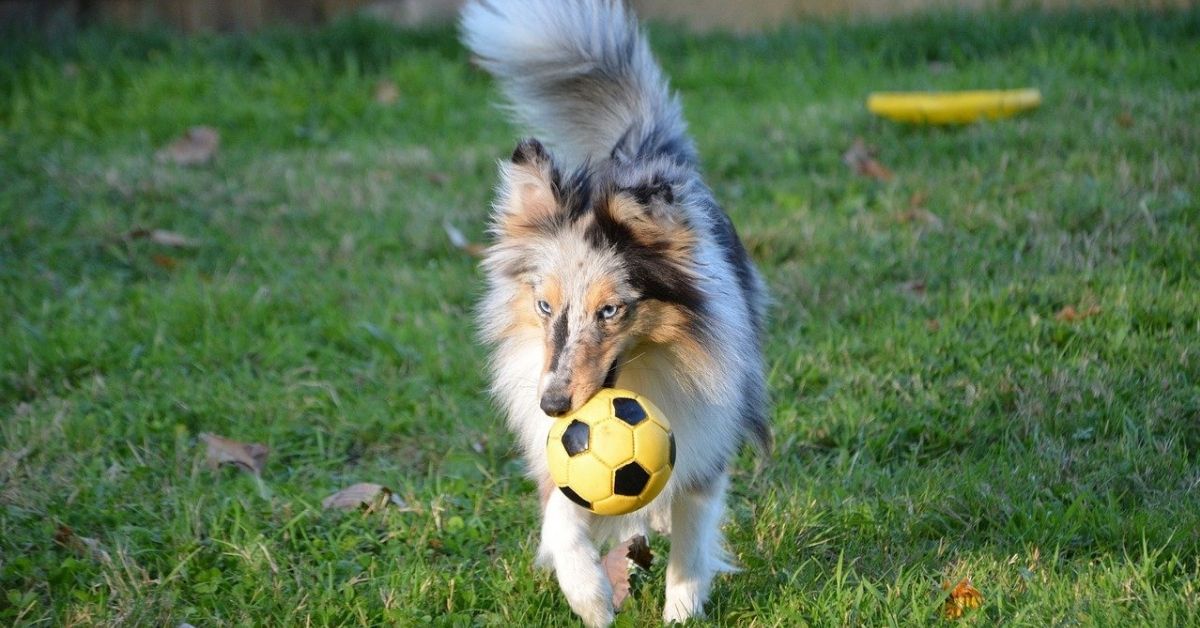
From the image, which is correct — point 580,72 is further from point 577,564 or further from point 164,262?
point 164,262

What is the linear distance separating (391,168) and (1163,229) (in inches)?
Answer: 172

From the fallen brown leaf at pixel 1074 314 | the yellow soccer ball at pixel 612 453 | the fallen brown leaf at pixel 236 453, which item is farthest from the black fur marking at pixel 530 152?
the fallen brown leaf at pixel 1074 314

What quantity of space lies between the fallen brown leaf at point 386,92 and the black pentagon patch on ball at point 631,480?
6408 millimetres

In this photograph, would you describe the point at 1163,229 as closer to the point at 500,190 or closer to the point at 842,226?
the point at 842,226

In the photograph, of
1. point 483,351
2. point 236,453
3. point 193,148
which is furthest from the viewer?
point 193,148

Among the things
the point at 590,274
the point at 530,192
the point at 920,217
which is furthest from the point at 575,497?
the point at 920,217

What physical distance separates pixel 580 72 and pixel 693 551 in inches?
77.8

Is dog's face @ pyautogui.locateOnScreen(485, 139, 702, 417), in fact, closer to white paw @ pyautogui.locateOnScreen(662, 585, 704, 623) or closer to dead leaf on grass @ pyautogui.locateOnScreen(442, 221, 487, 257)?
white paw @ pyautogui.locateOnScreen(662, 585, 704, 623)

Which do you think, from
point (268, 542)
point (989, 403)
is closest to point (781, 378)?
point (989, 403)

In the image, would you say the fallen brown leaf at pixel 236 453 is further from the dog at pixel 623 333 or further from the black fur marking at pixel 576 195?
the black fur marking at pixel 576 195

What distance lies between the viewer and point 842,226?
20.1 feet

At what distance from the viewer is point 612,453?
9.75ft

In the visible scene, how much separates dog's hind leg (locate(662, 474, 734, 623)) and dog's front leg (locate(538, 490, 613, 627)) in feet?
0.66

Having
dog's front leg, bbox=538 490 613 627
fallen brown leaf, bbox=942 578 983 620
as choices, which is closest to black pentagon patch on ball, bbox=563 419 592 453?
dog's front leg, bbox=538 490 613 627
